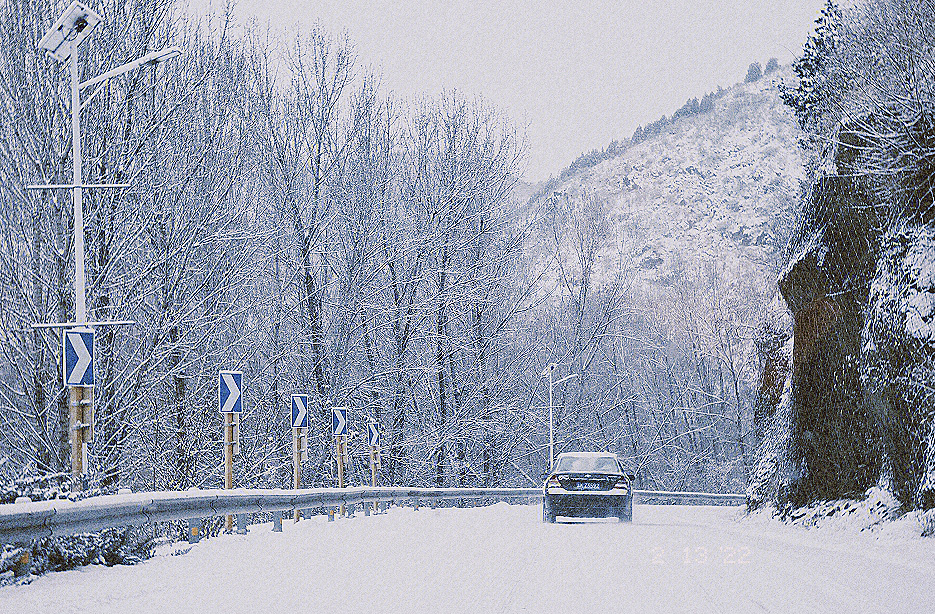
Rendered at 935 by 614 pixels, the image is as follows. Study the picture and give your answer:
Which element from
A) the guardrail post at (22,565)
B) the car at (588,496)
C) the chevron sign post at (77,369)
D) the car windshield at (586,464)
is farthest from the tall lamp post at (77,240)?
the car windshield at (586,464)

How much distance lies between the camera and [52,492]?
33.2ft

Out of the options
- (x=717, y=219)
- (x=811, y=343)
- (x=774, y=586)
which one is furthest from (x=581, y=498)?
(x=717, y=219)

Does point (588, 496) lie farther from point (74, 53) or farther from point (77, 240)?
point (74, 53)

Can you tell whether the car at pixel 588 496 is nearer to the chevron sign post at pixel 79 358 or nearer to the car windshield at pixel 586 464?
the car windshield at pixel 586 464

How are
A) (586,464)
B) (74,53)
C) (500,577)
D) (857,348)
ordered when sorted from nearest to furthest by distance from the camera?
(500,577), (74,53), (857,348), (586,464)

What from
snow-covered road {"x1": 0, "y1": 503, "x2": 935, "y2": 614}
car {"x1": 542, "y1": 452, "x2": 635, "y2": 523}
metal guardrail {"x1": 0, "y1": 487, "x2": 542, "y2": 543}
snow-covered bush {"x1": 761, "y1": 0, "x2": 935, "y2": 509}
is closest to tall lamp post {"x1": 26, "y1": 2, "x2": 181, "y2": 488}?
metal guardrail {"x1": 0, "y1": 487, "x2": 542, "y2": 543}

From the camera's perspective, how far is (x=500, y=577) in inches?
410

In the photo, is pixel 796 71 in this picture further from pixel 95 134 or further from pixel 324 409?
pixel 324 409

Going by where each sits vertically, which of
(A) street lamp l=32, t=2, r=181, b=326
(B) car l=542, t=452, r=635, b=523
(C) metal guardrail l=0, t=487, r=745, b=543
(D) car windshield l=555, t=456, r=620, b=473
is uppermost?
(A) street lamp l=32, t=2, r=181, b=326

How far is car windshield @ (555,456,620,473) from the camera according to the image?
23250 mm

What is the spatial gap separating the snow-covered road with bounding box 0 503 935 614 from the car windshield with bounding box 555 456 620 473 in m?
7.16

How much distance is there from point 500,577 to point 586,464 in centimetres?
1371

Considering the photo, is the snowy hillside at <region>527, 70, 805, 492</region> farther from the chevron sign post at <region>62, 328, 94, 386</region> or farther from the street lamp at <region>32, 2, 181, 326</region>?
the chevron sign post at <region>62, 328, 94, 386</region>

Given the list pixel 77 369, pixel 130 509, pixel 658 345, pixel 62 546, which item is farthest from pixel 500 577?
pixel 658 345
